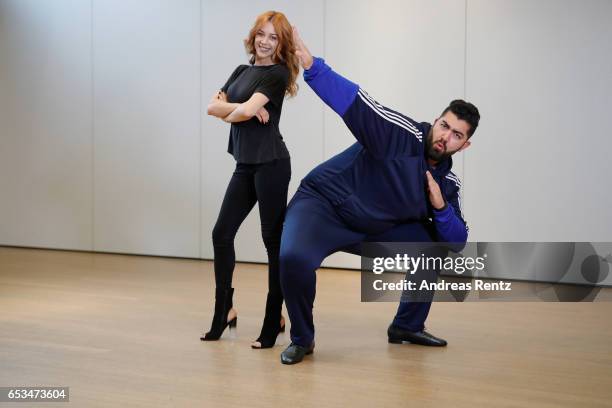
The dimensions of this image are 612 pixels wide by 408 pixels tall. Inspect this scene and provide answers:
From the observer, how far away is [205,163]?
6.66m

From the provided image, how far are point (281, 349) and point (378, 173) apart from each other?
32.5 inches

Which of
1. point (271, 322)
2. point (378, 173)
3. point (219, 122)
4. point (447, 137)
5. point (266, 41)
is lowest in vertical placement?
point (271, 322)

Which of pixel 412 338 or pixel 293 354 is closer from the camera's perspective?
pixel 293 354

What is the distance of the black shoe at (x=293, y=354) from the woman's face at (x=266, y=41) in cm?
117

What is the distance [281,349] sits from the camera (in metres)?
3.69

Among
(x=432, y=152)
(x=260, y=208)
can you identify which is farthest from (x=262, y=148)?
(x=432, y=152)

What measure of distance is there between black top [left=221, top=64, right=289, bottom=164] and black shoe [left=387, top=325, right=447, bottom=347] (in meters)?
0.87

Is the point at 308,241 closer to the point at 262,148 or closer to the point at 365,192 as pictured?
the point at 365,192

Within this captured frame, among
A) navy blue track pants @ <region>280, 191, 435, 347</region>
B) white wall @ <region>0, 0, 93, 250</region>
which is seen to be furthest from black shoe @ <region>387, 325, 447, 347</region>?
white wall @ <region>0, 0, 93, 250</region>

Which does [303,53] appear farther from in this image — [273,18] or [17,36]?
[17,36]

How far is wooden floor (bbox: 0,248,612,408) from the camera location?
9.78ft

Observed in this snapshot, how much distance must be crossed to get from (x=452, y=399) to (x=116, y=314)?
204 cm

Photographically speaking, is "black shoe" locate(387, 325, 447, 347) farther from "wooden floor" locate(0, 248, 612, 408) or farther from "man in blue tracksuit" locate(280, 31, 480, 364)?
"man in blue tracksuit" locate(280, 31, 480, 364)

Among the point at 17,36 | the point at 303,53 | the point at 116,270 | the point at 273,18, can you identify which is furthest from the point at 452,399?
the point at 17,36
